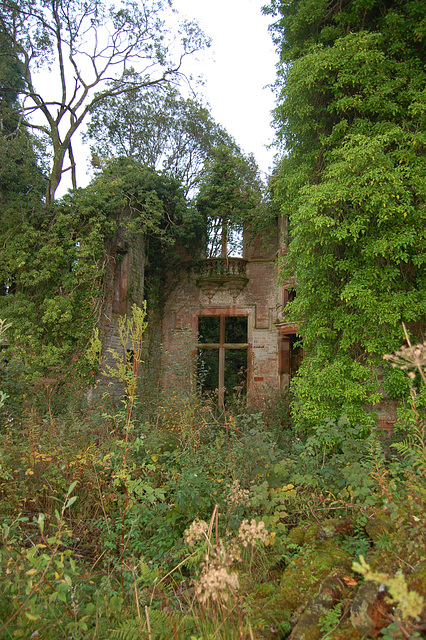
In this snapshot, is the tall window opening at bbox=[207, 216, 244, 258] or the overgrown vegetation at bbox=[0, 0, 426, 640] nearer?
the overgrown vegetation at bbox=[0, 0, 426, 640]

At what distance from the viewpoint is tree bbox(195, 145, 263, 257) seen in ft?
39.7

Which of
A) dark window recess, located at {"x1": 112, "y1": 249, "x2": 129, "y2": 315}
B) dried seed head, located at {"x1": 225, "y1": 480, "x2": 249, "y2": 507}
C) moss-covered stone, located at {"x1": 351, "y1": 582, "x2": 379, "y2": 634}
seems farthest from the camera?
dark window recess, located at {"x1": 112, "y1": 249, "x2": 129, "y2": 315}

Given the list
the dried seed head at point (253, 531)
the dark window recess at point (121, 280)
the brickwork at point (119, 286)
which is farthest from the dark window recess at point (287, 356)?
the dried seed head at point (253, 531)

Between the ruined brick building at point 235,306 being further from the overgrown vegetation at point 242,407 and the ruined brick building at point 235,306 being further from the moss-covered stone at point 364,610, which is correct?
the moss-covered stone at point 364,610

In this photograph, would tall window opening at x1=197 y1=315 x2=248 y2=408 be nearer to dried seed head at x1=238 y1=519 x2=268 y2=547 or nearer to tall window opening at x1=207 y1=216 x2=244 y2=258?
tall window opening at x1=207 y1=216 x2=244 y2=258

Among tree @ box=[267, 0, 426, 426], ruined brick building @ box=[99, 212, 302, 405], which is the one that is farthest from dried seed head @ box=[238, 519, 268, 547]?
ruined brick building @ box=[99, 212, 302, 405]

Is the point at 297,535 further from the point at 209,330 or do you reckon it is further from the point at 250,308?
the point at 209,330

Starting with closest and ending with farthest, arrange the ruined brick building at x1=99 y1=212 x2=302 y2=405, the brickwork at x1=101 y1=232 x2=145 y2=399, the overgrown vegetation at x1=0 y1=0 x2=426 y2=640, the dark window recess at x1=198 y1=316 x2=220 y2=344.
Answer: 1. the overgrown vegetation at x1=0 y1=0 x2=426 y2=640
2. the brickwork at x1=101 y1=232 x2=145 y2=399
3. the ruined brick building at x1=99 y1=212 x2=302 y2=405
4. the dark window recess at x1=198 y1=316 x2=220 y2=344

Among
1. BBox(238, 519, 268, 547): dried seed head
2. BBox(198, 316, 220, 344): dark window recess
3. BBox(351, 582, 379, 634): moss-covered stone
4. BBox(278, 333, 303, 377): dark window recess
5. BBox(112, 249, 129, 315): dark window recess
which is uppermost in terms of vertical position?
BBox(112, 249, 129, 315): dark window recess

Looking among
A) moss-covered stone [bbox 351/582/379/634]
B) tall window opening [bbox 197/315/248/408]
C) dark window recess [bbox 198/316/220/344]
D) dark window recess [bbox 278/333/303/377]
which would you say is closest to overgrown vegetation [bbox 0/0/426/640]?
moss-covered stone [bbox 351/582/379/634]

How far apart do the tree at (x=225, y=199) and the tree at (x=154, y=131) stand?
139 inches

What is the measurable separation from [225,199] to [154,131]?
7357mm

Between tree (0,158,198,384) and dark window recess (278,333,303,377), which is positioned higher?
tree (0,158,198,384)

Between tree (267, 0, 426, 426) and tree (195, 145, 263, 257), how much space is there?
5.12 meters
